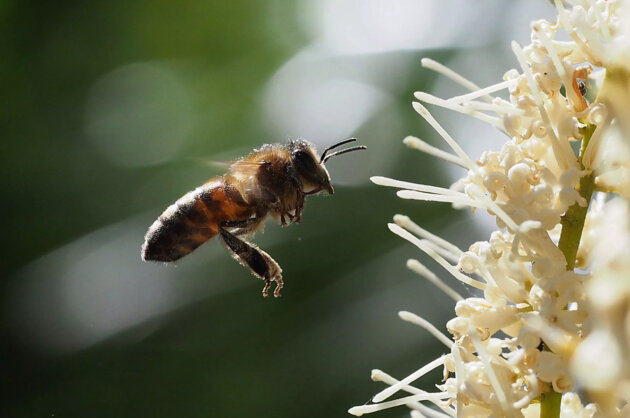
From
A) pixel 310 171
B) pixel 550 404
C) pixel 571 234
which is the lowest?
pixel 550 404

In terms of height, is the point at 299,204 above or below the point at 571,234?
above

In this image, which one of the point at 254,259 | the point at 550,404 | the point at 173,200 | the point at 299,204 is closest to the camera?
the point at 550,404

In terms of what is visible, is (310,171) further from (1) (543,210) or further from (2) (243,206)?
(1) (543,210)

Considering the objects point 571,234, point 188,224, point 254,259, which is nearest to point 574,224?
point 571,234

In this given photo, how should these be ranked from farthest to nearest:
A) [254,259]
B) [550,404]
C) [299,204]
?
[299,204], [254,259], [550,404]

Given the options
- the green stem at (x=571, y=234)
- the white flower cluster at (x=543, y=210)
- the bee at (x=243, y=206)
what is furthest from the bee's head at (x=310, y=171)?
the green stem at (x=571, y=234)

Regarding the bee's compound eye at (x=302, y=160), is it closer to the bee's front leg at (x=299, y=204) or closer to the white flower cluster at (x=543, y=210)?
the bee's front leg at (x=299, y=204)

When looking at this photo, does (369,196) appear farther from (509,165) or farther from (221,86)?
(509,165)
